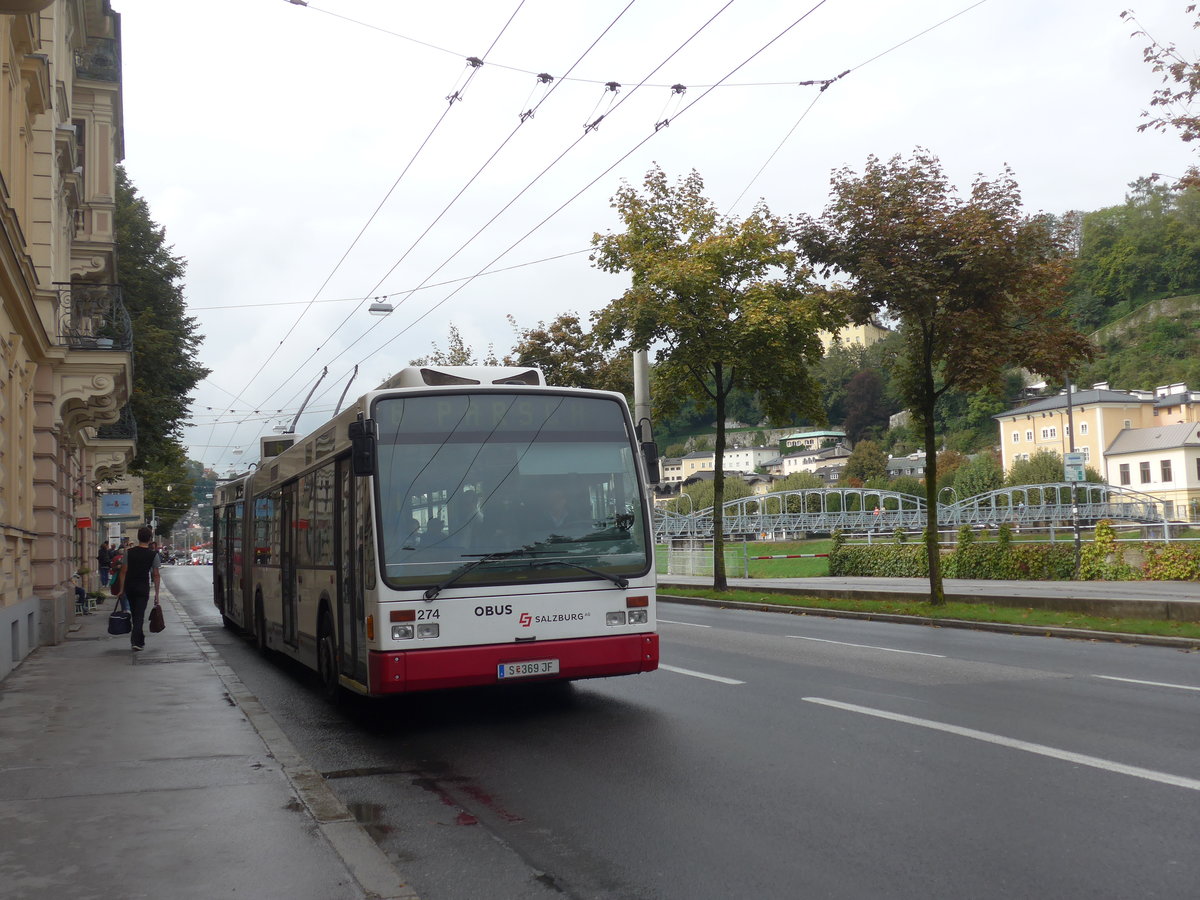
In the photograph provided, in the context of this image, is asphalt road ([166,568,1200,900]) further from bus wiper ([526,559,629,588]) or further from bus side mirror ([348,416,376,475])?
bus side mirror ([348,416,376,475])

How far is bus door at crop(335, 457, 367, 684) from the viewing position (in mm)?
9852

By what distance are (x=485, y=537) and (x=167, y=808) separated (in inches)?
136

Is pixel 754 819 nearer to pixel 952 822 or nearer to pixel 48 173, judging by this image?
pixel 952 822

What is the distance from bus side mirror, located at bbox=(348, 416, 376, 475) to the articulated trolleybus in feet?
0.04

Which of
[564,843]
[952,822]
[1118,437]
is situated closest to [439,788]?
[564,843]

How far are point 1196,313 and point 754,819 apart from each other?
479 feet

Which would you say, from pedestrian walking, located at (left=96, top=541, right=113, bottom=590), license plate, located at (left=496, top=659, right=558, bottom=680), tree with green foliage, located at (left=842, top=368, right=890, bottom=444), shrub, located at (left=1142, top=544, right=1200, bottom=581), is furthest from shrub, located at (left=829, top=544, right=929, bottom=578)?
tree with green foliage, located at (left=842, top=368, right=890, bottom=444)

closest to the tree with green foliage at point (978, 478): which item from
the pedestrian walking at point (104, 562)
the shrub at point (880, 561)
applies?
the shrub at point (880, 561)

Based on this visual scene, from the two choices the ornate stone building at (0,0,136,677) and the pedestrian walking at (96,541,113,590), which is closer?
the ornate stone building at (0,0,136,677)

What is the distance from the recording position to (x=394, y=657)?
916 centimetres

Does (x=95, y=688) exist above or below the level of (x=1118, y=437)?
below

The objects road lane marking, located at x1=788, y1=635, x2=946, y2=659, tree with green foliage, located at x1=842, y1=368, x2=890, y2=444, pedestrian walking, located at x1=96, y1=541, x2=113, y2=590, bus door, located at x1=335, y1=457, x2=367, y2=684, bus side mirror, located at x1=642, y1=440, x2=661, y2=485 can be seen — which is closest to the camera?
bus door, located at x1=335, y1=457, x2=367, y2=684

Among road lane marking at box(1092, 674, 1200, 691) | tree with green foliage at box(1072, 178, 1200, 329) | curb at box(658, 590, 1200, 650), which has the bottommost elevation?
curb at box(658, 590, 1200, 650)

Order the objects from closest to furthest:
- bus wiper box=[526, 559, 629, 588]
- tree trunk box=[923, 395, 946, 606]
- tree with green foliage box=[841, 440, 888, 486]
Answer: bus wiper box=[526, 559, 629, 588] < tree trunk box=[923, 395, 946, 606] < tree with green foliage box=[841, 440, 888, 486]
